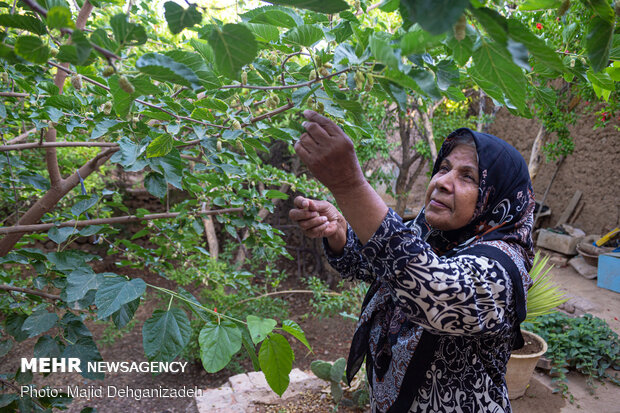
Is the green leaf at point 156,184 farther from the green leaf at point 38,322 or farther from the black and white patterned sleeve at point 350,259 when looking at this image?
the black and white patterned sleeve at point 350,259

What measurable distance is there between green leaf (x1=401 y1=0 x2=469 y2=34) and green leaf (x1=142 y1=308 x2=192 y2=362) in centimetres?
85

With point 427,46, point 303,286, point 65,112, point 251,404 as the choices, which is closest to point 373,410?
point 427,46

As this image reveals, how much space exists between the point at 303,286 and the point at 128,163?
20.4 feet

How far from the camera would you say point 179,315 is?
1.00 m

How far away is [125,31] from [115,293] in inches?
24.8


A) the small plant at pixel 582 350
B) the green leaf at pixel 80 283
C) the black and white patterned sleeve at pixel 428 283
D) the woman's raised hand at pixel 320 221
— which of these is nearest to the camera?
the black and white patterned sleeve at pixel 428 283

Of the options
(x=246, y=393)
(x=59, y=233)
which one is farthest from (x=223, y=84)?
(x=246, y=393)

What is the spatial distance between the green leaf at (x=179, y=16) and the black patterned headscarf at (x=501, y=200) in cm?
106

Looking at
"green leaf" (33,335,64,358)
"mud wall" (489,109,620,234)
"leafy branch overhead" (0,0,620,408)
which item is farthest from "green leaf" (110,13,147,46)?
"mud wall" (489,109,620,234)

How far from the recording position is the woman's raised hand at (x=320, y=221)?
138 cm

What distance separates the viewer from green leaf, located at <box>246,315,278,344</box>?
0.89 metres

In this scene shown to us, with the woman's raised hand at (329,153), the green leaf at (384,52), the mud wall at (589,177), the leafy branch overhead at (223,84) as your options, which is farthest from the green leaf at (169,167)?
the mud wall at (589,177)

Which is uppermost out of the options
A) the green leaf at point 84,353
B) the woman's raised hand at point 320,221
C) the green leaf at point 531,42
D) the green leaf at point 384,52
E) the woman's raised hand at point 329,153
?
the green leaf at point 531,42

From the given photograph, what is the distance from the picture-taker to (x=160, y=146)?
1.06m
